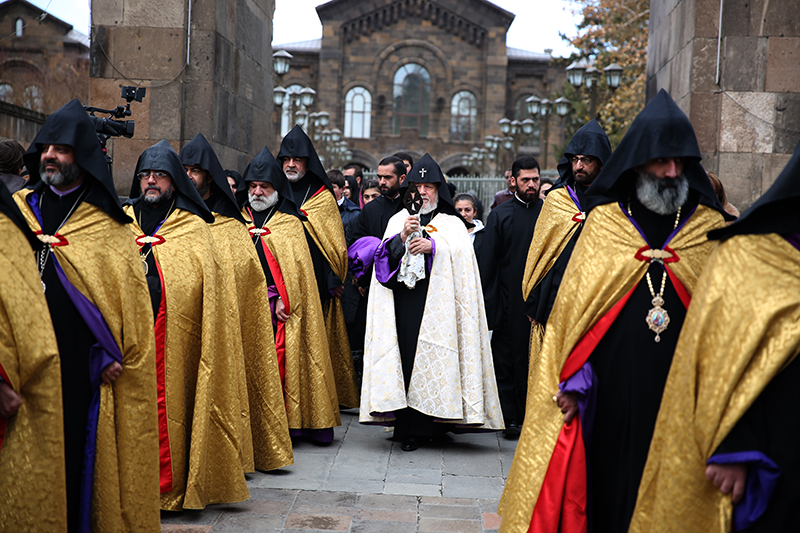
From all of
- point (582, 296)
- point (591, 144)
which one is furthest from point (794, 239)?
point (591, 144)

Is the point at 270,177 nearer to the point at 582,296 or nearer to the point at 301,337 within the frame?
the point at 301,337

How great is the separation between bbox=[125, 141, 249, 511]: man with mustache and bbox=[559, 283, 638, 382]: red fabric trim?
7.31ft

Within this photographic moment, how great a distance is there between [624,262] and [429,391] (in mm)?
2933

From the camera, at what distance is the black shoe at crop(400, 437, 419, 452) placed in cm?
627

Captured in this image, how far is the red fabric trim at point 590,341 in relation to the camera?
3.51 m

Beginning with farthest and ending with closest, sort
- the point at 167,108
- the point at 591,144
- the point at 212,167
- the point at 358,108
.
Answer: the point at 358,108, the point at 167,108, the point at 212,167, the point at 591,144

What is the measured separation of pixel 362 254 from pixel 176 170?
7.75 ft

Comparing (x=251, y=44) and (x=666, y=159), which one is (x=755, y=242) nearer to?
(x=666, y=159)

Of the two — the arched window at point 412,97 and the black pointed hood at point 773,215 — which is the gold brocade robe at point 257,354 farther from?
the arched window at point 412,97

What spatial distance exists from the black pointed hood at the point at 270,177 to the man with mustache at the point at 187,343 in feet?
4.85

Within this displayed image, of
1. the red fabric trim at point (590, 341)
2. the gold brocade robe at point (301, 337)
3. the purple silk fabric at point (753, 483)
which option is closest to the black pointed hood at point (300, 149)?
the gold brocade robe at point (301, 337)

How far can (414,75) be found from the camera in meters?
44.9

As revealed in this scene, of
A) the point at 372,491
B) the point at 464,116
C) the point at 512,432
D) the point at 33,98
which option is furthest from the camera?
the point at 464,116

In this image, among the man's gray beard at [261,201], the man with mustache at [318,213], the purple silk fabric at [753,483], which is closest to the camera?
the purple silk fabric at [753,483]
